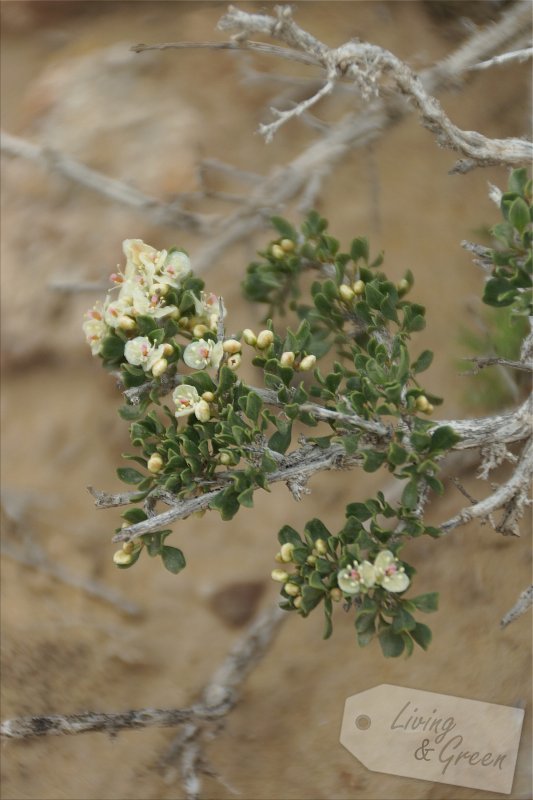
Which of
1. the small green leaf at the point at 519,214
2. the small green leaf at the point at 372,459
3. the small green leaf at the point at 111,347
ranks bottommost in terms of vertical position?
the small green leaf at the point at 372,459

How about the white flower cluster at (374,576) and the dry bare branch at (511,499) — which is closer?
the white flower cluster at (374,576)

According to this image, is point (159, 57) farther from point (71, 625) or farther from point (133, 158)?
point (71, 625)

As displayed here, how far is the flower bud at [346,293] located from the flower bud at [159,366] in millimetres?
271

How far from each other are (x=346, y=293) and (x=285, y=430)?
25 cm

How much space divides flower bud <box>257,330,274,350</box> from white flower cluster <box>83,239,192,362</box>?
0.10 m

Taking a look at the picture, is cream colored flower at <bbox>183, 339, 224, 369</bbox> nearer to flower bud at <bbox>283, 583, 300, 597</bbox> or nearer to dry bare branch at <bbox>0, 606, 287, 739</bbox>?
flower bud at <bbox>283, 583, 300, 597</bbox>

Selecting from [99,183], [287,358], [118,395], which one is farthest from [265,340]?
[99,183]

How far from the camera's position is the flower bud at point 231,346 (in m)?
0.91

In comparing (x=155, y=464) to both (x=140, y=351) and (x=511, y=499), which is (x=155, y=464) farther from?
(x=511, y=499)

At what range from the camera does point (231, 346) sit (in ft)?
2.99

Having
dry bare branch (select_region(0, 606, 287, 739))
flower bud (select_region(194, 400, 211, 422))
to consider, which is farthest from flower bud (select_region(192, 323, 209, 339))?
dry bare branch (select_region(0, 606, 287, 739))

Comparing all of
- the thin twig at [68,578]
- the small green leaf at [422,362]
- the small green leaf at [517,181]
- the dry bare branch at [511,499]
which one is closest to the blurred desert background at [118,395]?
the thin twig at [68,578]

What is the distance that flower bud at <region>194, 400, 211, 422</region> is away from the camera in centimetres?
86

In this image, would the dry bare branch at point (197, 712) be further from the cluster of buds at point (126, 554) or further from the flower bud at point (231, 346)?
the flower bud at point (231, 346)
